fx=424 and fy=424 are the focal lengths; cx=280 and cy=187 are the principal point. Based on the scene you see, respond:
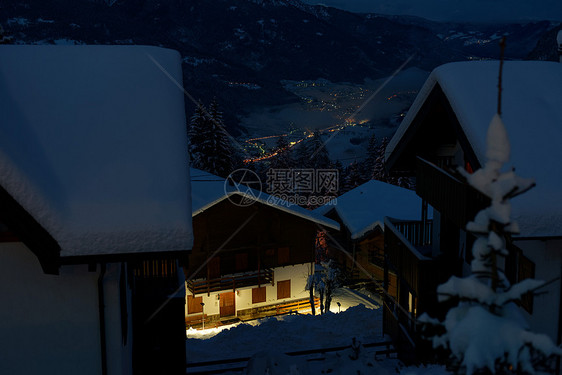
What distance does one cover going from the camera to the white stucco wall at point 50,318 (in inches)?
265

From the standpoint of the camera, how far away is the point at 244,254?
26281 mm

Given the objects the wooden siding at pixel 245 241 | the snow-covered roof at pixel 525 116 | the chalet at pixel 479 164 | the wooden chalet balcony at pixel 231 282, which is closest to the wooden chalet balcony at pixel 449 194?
the chalet at pixel 479 164

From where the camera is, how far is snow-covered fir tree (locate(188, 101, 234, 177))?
4346cm

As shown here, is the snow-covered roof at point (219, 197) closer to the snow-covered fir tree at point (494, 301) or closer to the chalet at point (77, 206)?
the chalet at point (77, 206)

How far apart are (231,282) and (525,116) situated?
65.0 feet

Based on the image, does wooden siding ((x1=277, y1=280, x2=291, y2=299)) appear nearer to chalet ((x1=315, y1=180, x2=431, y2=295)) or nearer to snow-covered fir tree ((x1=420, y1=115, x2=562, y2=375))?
chalet ((x1=315, y1=180, x2=431, y2=295))

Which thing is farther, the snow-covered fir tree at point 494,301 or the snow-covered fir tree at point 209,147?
the snow-covered fir tree at point 209,147

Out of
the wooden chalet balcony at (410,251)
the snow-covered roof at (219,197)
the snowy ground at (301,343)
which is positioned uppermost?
the snow-covered roof at (219,197)

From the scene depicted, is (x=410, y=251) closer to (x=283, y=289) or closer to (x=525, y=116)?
(x=525, y=116)

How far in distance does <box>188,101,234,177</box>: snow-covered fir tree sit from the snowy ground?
23.5 m

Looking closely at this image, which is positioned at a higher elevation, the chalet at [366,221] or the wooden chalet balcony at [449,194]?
the wooden chalet balcony at [449,194]

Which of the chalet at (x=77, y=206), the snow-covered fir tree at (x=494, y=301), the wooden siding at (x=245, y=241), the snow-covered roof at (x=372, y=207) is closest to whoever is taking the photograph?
the snow-covered fir tree at (x=494, y=301)

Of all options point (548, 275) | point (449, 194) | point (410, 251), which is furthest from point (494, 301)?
point (410, 251)

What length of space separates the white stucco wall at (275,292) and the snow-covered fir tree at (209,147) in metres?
18.5
